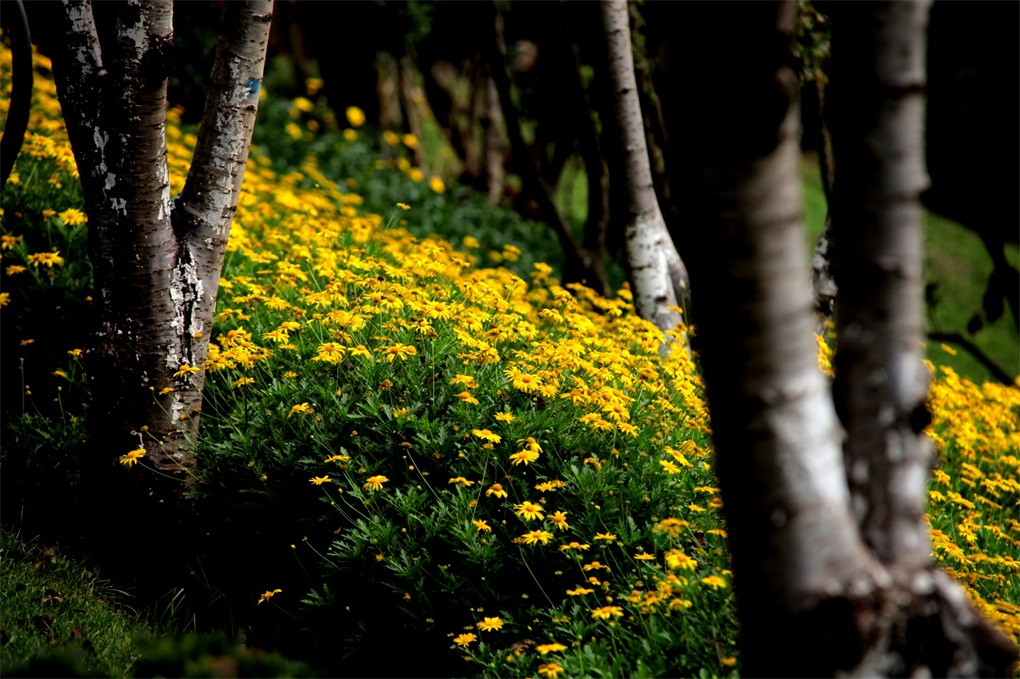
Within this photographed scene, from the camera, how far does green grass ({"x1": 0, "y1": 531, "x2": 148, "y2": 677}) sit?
2.90m

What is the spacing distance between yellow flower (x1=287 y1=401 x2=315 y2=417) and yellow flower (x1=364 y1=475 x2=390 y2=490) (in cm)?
40

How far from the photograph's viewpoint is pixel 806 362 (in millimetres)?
1682

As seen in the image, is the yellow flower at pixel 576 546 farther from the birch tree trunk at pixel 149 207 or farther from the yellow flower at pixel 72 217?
the yellow flower at pixel 72 217

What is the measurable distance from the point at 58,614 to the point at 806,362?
115 inches

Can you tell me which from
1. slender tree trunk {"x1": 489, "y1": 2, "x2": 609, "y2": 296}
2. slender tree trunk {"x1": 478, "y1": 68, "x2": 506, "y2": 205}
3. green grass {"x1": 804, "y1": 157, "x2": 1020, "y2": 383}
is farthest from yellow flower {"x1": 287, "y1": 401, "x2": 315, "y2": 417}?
green grass {"x1": 804, "y1": 157, "x2": 1020, "y2": 383}

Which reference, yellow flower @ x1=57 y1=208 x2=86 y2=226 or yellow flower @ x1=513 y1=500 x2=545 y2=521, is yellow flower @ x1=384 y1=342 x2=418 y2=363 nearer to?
yellow flower @ x1=513 y1=500 x2=545 y2=521

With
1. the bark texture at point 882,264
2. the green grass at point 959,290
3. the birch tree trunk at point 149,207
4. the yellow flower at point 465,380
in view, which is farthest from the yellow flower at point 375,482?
the green grass at point 959,290

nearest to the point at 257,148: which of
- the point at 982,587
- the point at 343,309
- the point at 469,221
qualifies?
the point at 469,221

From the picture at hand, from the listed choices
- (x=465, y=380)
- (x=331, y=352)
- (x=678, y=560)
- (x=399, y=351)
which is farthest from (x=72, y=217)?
(x=678, y=560)

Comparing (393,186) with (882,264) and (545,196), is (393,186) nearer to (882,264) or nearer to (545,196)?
(545,196)

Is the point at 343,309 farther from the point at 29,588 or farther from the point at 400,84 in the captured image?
the point at 400,84

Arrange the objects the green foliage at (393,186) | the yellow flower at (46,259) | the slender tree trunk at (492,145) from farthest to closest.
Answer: the slender tree trunk at (492,145) < the green foliage at (393,186) < the yellow flower at (46,259)

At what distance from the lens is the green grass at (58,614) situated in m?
2.90

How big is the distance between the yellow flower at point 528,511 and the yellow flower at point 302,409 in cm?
88
